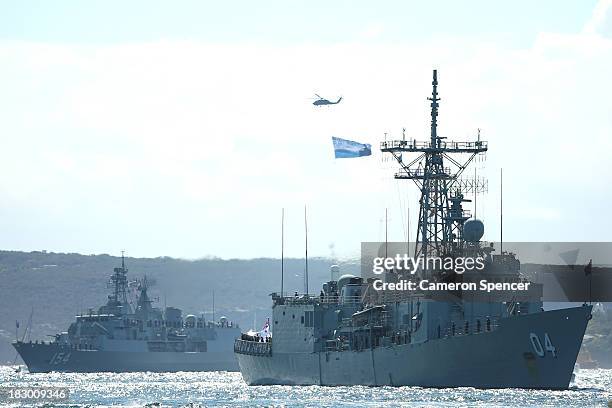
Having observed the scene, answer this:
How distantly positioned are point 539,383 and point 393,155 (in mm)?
18782

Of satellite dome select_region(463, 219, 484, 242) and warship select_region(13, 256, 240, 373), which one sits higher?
satellite dome select_region(463, 219, 484, 242)

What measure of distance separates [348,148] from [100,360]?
82452 millimetres

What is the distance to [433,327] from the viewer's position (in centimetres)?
7212

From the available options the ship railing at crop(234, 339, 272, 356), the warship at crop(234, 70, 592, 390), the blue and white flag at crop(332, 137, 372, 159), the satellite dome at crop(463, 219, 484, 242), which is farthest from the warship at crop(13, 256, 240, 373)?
the satellite dome at crop(463, 219, 484, 242)

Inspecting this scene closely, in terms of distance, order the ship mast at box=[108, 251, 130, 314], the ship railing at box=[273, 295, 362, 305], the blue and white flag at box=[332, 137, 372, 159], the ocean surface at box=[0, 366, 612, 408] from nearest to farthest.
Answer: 1. the ocean surface at box=[0, 366, 612, 408]
2. the blue and white flag at box=[332, 137, 372, 159]
3. the ship railing at box=[273, 295, 362, 305]
4. the ship mast at box=[108, 251, 130, 314]

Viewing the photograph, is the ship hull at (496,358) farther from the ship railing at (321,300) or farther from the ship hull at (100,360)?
the ship hull at (100,360)

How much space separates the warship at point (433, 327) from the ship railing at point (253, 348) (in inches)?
42.2

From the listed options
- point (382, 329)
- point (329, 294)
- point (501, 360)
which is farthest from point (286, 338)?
point (501, 360)

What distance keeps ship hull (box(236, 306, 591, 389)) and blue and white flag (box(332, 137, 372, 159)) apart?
10932 millimetres

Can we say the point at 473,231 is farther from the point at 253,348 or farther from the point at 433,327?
the point at 253,348

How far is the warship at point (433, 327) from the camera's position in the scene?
222 ft

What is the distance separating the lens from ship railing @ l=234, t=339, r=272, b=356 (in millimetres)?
92875

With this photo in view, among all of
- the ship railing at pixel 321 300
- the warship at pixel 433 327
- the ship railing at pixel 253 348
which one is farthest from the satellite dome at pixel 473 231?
the ship railing at pixel 253 348

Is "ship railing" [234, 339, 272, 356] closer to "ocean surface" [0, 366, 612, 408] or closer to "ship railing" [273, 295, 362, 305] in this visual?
"ship railing" [273, 295, 362, 305]
